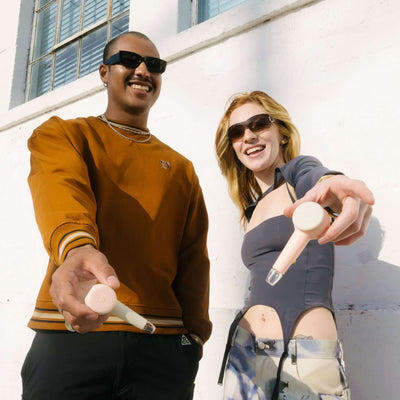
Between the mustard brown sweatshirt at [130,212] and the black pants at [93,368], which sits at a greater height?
the mustard brown sweatshirt at [130,212]

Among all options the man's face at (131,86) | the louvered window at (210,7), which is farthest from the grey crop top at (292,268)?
the louvered window at (210,7)

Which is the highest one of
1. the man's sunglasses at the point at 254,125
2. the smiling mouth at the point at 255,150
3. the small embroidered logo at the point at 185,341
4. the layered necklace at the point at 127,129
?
the man's sunglasses at the point at 254,125

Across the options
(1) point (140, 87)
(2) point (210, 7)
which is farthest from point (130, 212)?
(2) point (210, 7)

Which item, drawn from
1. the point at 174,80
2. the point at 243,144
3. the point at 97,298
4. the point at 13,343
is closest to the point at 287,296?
the point at 243,144

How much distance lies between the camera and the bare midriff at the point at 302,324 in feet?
5.42

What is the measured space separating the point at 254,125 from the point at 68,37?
13.6 feet

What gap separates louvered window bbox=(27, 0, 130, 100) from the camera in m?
5.01

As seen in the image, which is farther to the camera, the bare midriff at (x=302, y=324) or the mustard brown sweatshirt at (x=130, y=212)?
the bare midriff at (x=302, y=324)

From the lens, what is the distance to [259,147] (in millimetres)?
2236

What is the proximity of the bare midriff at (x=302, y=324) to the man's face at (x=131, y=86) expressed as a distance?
1038 mm

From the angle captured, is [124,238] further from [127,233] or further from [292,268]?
[292,268]

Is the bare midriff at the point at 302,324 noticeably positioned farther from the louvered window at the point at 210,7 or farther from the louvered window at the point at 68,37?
the louvered window at the point at 68,37

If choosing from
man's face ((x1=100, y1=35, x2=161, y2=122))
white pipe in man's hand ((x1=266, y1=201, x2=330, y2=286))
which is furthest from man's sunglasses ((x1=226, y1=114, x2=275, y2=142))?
white pipe in man's hand ((x1=266, y1=201, x2=330, y2=286))

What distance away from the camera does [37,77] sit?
5.69 metres
